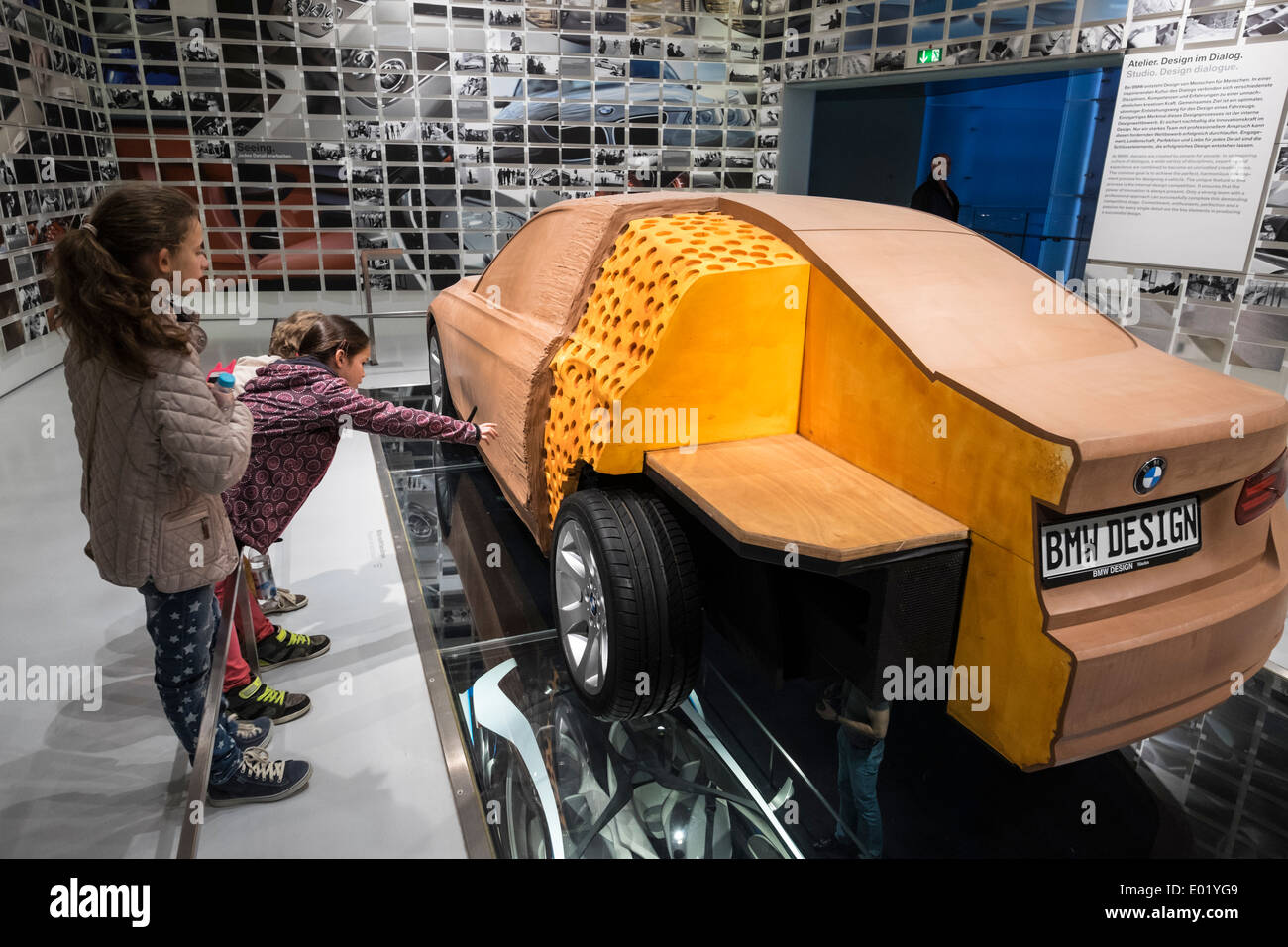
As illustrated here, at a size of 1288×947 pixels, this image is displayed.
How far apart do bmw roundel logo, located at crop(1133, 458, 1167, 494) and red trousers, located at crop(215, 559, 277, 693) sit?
1.95 meters

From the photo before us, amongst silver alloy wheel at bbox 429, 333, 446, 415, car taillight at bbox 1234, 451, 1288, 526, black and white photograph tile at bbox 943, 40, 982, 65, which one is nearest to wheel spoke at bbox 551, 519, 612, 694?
car taillight at bbox 1234, 451, 1288, 526

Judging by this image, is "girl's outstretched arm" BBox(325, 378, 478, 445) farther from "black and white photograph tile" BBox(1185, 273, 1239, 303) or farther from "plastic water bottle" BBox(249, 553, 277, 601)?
"black and white photograph tile" BBox(1185, 273, 1239, 303)

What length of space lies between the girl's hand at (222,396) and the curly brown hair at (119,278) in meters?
0.13

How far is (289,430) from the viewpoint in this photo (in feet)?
7.30

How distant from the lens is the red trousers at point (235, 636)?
6.52ft

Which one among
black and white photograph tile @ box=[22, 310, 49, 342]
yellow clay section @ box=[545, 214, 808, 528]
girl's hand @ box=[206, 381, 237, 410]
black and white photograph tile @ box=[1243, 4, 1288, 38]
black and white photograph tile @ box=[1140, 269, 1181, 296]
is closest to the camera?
girl's hand @ box=[206, 381, 237, 410]

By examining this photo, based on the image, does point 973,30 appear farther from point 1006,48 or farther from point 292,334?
point 292,334

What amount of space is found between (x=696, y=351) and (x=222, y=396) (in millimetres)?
1079

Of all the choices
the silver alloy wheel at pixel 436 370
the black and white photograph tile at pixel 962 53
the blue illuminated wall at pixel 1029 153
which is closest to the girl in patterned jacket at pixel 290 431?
the silver alloy wheel at pixel 436 370

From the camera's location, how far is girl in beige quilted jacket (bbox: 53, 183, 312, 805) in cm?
150

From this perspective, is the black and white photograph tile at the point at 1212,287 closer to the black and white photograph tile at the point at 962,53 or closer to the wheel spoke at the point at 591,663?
the black and white photograph tile at the point at 962,53

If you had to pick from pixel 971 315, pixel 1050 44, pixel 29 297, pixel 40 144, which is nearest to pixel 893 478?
pixel 971 315

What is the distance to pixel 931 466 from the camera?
1652 millimetres
